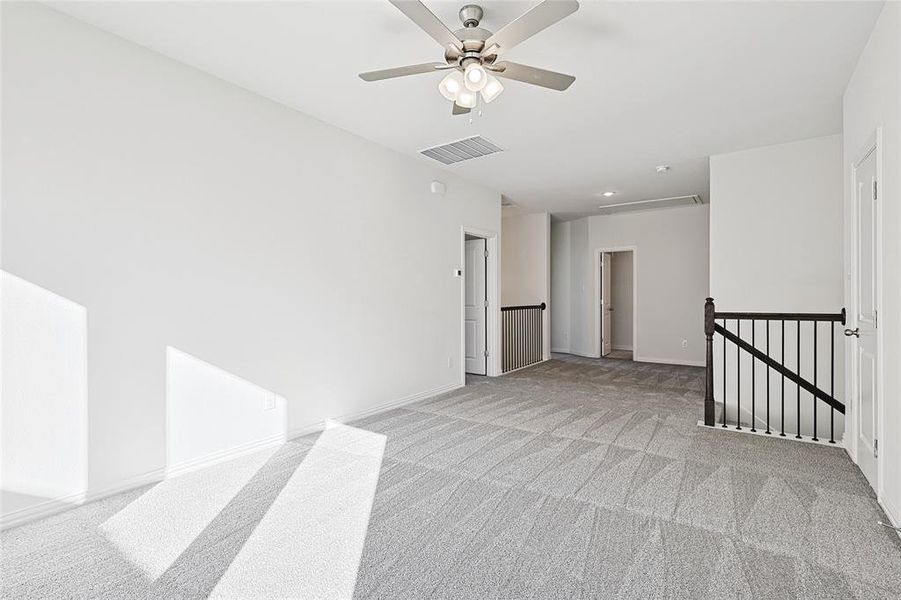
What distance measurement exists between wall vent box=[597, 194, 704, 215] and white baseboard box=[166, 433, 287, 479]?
605 centimetres

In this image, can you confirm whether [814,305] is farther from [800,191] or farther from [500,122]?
[500,122]

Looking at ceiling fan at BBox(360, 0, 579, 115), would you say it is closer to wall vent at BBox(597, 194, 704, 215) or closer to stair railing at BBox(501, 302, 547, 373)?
stair railing at BBox(501, 302, 547, 373)

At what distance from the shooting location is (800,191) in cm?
430

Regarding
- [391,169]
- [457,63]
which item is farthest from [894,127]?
[391,169]

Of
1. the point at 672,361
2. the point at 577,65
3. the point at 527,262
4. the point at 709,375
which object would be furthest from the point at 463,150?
the point at 672,361

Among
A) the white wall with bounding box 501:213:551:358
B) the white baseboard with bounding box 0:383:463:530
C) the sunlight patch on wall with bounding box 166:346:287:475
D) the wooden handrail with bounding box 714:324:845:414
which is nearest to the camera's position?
the white baseboard with bounding box 0:383:463:530

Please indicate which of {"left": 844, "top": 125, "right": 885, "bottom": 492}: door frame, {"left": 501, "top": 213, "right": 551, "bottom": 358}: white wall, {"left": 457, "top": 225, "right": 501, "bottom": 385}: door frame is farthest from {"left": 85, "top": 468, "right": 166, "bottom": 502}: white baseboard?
{"left": 501, "top": 213, "right": 551, "bottom": 358}: white wall

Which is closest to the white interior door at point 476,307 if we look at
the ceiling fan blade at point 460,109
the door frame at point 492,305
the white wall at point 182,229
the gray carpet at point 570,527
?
the door frame at point 492,305

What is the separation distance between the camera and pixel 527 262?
7918mm

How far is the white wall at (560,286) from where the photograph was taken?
8711 mm

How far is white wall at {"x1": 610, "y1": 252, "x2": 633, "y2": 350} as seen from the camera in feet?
31.5

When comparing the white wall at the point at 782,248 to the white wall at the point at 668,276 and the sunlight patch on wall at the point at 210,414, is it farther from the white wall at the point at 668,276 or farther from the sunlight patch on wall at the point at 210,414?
the sunlight patch on wall at the point at 210,414

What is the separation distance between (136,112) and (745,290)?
539 cm

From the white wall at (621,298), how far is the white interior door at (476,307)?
4.63m
